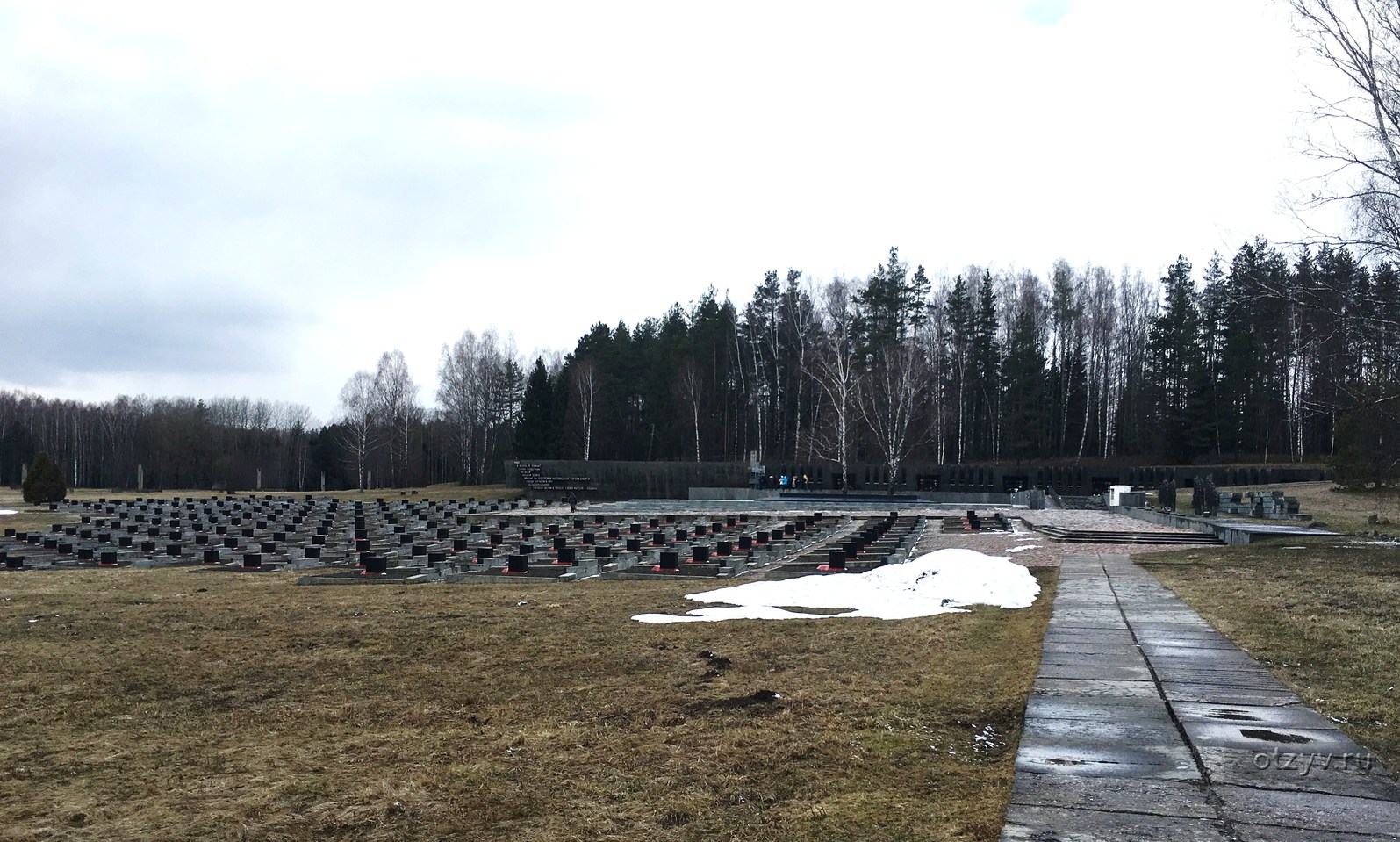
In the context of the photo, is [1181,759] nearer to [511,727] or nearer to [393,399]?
[511,727]

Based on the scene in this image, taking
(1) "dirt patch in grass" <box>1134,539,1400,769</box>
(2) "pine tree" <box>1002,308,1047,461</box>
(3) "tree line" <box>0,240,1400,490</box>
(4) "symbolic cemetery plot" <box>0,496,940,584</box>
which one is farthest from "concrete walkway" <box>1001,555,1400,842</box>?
(2) "pine tree" <box>1002,308,1047,461</box>

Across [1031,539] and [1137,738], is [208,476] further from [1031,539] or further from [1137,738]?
[1137,738]

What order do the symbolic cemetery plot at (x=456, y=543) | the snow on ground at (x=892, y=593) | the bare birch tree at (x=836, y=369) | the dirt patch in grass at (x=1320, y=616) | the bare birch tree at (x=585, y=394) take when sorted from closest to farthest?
the dirt patch in grass at (x=1320, y=616) < the snow on ground at (x=892, y=593) < the symbolic cemetery plot at (x=456, y=543) < the bare birch tree at (x=836, y=369) < the bare birch tree at (x=585, y=394)

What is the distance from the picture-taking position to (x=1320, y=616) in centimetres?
1007

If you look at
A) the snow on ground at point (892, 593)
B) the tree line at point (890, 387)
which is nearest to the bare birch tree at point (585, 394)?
the tree line at point (890, 387)

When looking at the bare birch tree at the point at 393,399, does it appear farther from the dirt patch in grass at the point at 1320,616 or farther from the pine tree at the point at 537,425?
the dirt patch in grass at the point at 1320,616

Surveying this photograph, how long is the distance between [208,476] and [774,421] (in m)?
52.5

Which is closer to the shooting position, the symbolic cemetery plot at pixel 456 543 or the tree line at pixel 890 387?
the symbolic cemetery plot at pixel 456 543

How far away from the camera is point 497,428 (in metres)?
78.1

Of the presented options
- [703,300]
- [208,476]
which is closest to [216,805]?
[703,300]

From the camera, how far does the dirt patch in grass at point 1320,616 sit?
6.36 meters

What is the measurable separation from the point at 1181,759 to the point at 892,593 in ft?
24.4

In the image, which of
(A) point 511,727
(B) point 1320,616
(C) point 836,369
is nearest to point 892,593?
(B) point 1320,616

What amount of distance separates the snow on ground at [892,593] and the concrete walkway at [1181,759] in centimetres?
325
